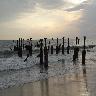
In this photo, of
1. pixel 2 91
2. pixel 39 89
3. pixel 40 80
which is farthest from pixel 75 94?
pixel 40 80

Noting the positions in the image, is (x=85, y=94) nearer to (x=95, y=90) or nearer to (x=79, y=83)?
(x=95, y=90)

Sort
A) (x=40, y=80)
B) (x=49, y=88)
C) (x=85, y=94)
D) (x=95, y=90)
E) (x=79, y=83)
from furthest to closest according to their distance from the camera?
(x=40, y=80) → (x=79, y=83) → (x=49, y=88) → (x=95, y=90) → (x=85, y=94)

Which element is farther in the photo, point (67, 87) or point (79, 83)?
point (79, 83)

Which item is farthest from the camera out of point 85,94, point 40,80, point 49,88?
point 40,80

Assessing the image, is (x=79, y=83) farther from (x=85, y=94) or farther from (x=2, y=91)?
(x=2, y=91)

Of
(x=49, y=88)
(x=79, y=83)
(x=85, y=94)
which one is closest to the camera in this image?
(x=85, y=94)

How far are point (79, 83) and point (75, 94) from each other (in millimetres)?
3568

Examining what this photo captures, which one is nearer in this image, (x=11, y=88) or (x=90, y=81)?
(x=11, y=88)

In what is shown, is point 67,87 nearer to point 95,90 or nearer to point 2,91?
point 95,90

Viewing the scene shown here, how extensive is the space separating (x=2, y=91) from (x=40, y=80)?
4604 millimetres

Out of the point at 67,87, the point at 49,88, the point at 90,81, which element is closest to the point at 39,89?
the point at 49,88

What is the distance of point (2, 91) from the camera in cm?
1639

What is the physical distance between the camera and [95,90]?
15.8m

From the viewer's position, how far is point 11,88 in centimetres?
1728
